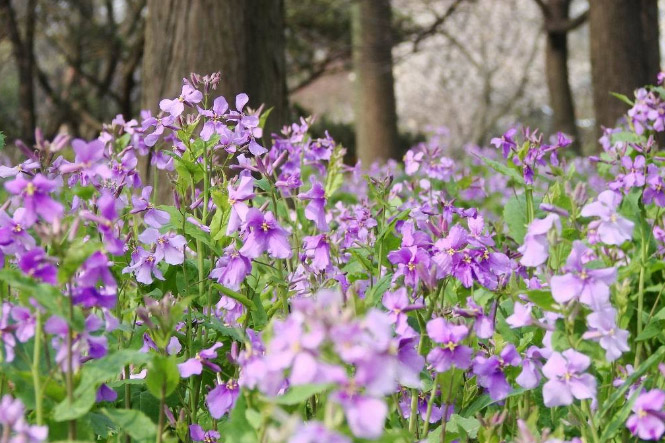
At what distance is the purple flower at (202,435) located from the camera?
1716 millimetres

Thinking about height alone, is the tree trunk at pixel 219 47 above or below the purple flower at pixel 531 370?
above

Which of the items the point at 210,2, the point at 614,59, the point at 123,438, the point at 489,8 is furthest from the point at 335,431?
the point at 489,8

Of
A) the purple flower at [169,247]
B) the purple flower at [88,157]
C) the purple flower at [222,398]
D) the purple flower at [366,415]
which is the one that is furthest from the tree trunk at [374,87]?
the purple flower at [366,415]

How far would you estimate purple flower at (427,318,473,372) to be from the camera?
58.2 inches

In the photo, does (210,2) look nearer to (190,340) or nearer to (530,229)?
(190,340)

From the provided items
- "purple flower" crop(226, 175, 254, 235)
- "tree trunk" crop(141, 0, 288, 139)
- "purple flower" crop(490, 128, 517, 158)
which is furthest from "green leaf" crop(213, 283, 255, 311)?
"tree trunk" crop(141, 0, 288, 139)

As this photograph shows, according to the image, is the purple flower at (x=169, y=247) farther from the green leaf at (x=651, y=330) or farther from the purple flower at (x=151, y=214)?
the green leaf at (x=651, y=330)

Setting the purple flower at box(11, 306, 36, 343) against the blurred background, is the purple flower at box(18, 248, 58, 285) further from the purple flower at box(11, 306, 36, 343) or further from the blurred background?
the blurred background

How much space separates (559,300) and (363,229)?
1010 millimetres

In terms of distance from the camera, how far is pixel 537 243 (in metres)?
1.47

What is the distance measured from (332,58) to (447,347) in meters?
15.1

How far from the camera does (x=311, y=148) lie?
3.05 m

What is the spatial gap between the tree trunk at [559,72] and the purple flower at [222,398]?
1090 cm

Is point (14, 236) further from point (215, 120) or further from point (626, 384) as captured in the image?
point (626, 384)
